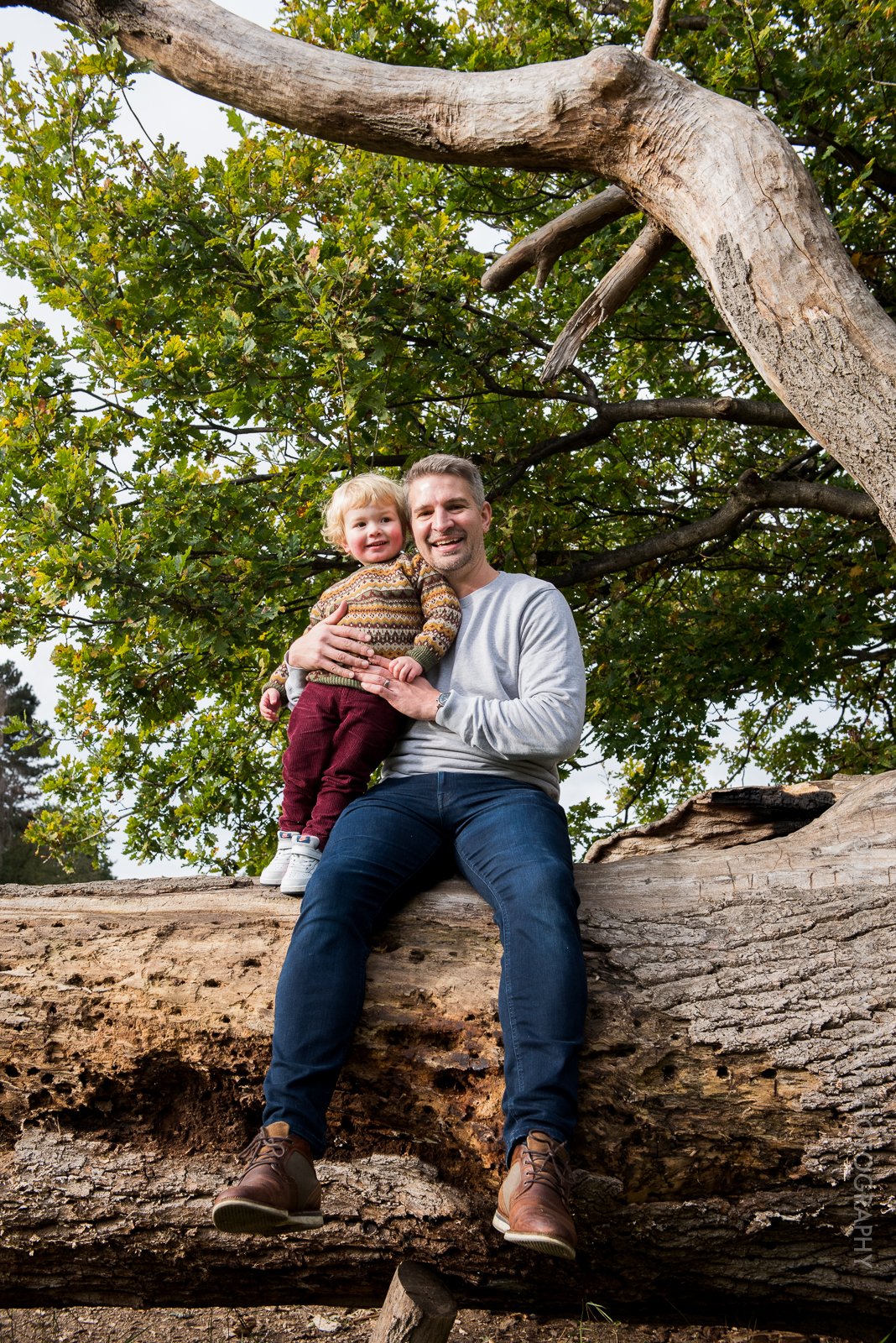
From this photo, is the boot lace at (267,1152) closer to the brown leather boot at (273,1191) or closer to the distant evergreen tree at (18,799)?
the brown leather boot at (273,1191)

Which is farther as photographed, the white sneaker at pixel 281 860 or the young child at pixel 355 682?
the white sneaker at pixel 281 860

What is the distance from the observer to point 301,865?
12.0 feet

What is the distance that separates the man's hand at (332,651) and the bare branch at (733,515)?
3.59 metres

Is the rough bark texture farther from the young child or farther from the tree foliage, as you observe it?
the tree foliage

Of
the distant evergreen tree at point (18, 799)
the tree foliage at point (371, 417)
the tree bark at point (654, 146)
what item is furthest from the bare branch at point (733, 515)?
the distant evergreen tree at point (18, 799)

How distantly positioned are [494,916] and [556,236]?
12.0ft

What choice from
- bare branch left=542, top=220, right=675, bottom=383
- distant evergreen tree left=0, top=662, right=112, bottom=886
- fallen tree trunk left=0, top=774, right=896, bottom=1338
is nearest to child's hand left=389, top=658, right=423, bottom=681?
fallen tree trunk left=0, top=774, right=896, bottom=1338

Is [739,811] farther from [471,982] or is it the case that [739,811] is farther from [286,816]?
[286,816]

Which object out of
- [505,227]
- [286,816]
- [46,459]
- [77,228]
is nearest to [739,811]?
[286,816]

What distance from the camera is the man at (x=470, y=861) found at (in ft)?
9.07

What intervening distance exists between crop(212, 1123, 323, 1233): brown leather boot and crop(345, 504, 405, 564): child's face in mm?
1968

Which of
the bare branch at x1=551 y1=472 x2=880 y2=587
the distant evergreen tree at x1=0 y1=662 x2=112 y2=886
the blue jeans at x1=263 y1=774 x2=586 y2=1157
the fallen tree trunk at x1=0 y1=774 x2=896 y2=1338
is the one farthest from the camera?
the distant evergreen tree at x1=0 y1=662 x2=112 y2=886

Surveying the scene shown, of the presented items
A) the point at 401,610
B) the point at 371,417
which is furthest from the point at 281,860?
the point at 371,417

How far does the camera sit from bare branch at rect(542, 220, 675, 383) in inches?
209
